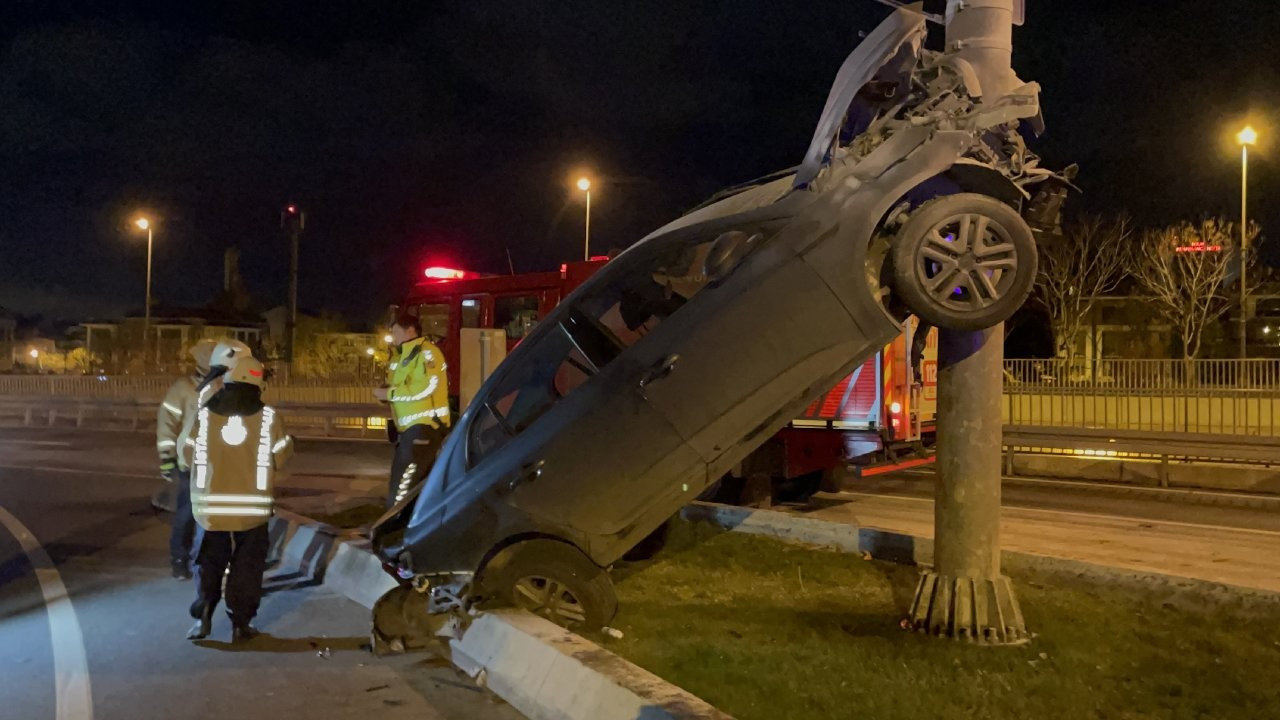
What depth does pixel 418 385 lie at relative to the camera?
24.6ft

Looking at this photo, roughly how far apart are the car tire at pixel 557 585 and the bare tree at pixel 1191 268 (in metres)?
24.8

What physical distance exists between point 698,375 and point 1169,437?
1041 cm

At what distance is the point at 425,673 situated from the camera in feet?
17.9

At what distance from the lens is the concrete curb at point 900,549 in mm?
5500

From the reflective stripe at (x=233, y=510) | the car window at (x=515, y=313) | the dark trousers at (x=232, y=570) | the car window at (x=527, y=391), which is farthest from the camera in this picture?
the car window at (x=515, y=313)

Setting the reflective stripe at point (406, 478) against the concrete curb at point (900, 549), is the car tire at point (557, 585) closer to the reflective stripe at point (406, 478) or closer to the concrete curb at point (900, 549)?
the reflective stripe at point (406, 478)

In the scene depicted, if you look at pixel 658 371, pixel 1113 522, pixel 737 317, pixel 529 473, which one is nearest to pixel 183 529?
pixel 529 473

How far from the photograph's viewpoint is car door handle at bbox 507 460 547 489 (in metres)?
5.34

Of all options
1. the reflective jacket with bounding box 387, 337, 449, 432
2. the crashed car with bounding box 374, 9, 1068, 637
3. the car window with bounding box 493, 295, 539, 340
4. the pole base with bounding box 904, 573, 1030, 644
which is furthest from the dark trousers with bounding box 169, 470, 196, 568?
the pole base with bounding box 904, 573, 1030, 644

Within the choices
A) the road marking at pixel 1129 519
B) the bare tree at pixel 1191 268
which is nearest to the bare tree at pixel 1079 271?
the bare tree at pixel 1191 268

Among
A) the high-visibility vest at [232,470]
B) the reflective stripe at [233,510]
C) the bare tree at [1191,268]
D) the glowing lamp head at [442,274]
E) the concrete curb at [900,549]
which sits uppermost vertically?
the bare tree at [1191,268]

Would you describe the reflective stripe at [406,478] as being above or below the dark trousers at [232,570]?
above

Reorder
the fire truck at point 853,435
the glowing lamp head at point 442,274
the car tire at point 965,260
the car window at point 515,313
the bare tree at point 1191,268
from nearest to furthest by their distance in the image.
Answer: the car tire at point 965,260 < the fire truck at point 853,435 < the car window at point 515,313 < the glowing lamp head at point 442,274 < the bare tree at point 1191,268

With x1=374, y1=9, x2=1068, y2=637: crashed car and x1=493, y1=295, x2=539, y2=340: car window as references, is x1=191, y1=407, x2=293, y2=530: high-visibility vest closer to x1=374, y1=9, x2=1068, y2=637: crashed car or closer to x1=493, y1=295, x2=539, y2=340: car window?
x1=374, y1=9, x2=1068, y2=637: crashed car
